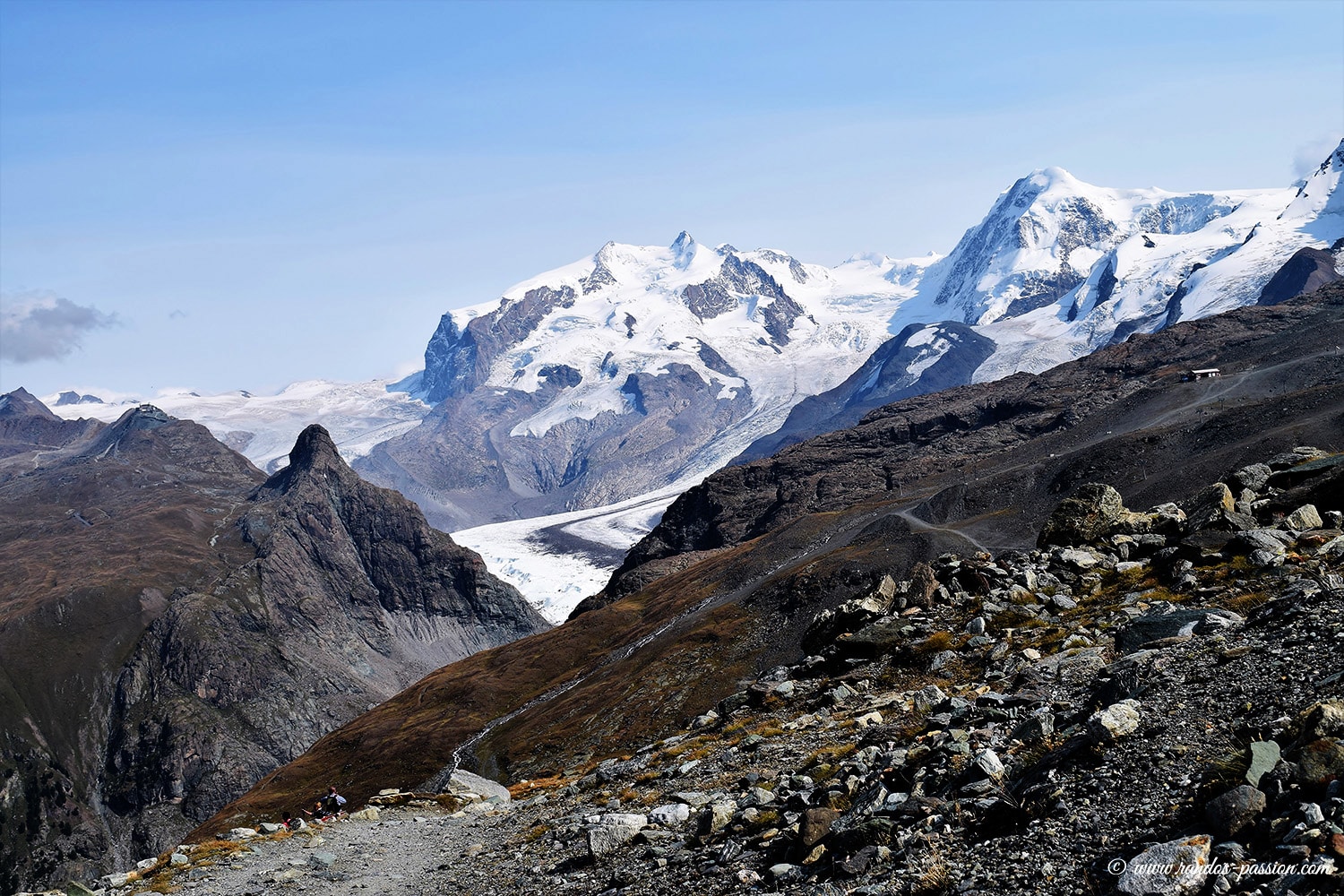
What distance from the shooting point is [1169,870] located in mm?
14195

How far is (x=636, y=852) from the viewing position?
25234 millimetres

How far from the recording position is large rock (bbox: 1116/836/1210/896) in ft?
45.9

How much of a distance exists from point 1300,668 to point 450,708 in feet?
560

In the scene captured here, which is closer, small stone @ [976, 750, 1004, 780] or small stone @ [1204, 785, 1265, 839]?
small stone @ [1204, 785, 1265, 839]

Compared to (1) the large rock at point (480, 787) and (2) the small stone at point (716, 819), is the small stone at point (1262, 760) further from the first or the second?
(1) the large rock at point (480, 787)

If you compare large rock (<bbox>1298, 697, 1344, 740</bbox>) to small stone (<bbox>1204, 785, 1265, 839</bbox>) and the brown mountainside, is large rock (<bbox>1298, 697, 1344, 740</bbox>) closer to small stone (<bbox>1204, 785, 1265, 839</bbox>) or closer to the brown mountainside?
small stone (<bbox>1204, 785, 1265, 839</bbox>)

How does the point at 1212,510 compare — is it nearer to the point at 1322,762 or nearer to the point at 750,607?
the point at 1322,762

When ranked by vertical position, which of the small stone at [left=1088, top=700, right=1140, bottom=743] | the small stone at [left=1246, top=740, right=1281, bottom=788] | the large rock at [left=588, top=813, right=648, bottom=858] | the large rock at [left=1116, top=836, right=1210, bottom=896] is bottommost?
the large rock at [left=588, top=813, right=648, bottom=858]

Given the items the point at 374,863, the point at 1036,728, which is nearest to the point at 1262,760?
the point at 1036,728

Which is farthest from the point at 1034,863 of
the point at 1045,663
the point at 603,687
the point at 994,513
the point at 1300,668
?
the point at 994,513

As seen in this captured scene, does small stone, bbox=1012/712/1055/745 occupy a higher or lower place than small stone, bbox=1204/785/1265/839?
lower

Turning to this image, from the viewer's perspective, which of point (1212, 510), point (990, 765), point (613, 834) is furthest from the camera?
point (1212, 510)

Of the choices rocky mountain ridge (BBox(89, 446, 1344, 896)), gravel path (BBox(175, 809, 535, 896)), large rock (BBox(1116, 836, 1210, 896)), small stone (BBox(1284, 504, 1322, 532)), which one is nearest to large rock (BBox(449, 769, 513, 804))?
rocky mountain ridge (BBox(89, 446, 1344, 896))

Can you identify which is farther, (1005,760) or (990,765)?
(1005,760)
